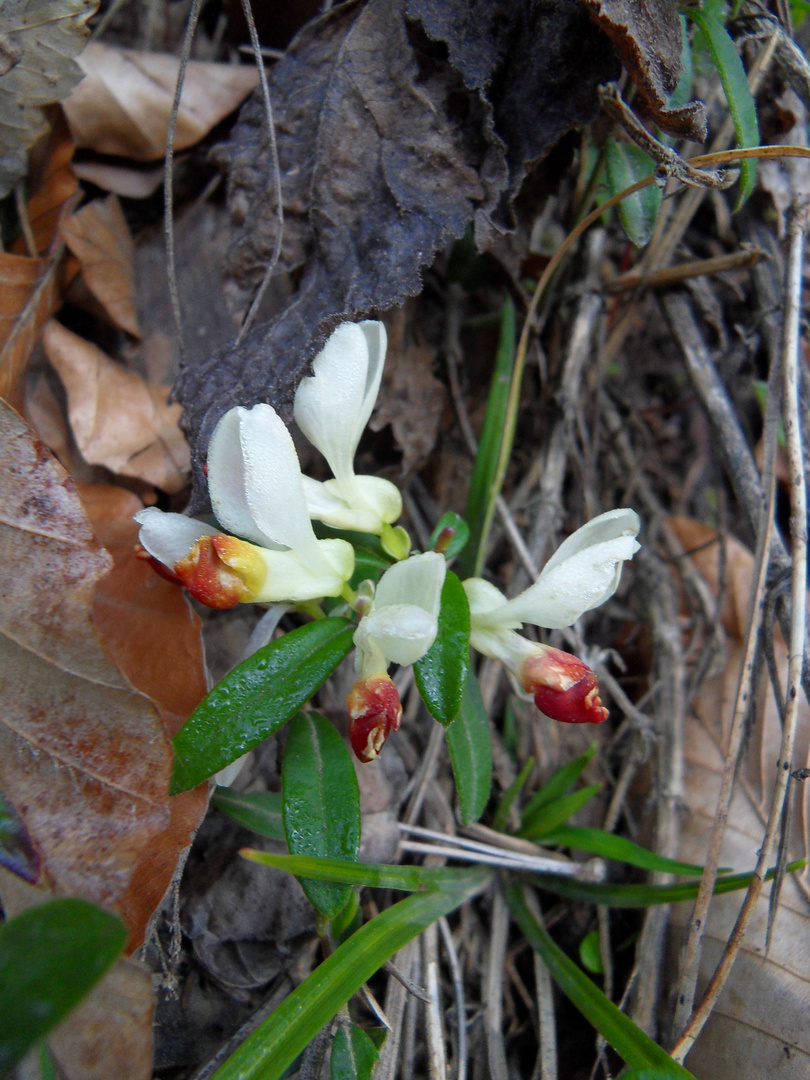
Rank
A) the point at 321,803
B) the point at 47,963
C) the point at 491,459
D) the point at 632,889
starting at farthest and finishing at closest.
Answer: the point at 491,459 < the point at 632,889 < the point at 321,803 < the point at 47,963

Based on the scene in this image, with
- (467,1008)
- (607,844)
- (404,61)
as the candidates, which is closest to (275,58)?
(404,61)

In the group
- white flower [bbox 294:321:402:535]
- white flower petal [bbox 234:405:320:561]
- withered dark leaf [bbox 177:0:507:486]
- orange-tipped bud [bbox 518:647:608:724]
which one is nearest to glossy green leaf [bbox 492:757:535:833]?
orange-tipped bud [bbox 518:647:608:724]

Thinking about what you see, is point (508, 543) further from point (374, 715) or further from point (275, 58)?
point (275, 58)

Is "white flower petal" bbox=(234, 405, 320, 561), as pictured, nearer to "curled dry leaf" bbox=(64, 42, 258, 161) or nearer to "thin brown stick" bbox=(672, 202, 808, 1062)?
"thin brown stick" bbox=(672, 202, 808, 1062)

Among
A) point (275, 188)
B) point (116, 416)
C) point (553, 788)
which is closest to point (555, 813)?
point (553, 788)

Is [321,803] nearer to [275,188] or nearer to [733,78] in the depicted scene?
[275,188]
